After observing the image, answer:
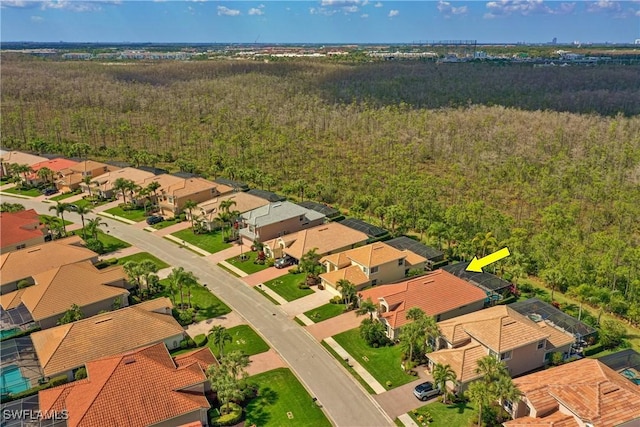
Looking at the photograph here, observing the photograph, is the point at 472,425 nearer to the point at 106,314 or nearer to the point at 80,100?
the point at 106,314

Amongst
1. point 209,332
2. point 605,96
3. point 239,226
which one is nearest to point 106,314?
point 209,332

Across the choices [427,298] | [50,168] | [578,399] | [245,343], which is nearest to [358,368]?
[427,298]

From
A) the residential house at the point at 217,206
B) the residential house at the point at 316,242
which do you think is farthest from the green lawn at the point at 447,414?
the residential house at the point at 217,206

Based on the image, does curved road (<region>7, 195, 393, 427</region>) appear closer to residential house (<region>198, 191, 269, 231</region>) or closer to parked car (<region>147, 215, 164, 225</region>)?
residential house (<region>198, 191, 269, 231</region>)

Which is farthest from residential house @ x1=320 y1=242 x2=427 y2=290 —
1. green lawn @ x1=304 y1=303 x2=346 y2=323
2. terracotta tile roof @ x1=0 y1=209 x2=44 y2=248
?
terracotta tile roof @ x1=0 y1=209 x2=44 y2=248

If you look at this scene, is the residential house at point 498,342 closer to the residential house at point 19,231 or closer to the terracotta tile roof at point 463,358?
the terracotta tile roof at point 463,358
